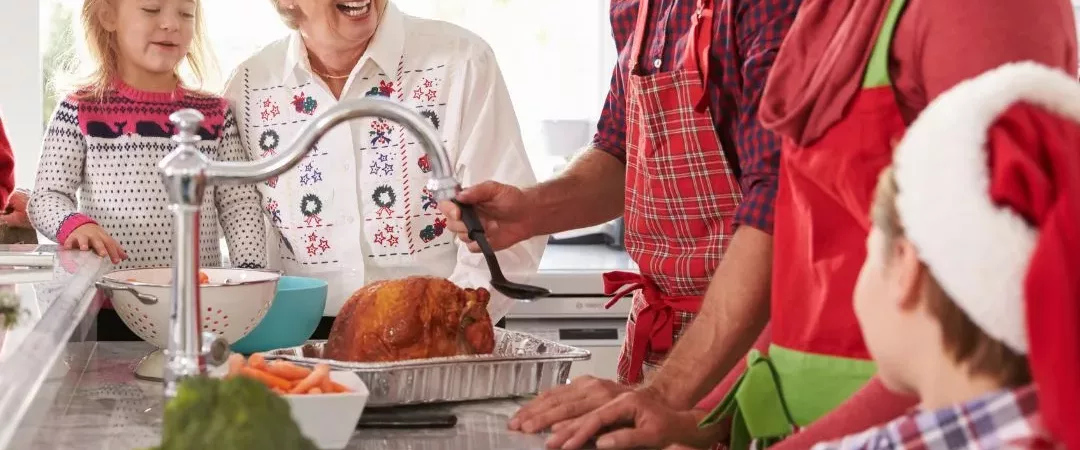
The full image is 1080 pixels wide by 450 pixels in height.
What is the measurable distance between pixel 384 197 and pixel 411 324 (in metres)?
0.75

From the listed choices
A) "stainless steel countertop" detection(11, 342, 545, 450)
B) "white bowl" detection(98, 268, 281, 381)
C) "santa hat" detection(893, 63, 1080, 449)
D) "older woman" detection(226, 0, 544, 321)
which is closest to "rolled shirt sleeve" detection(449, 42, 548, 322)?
"older woman" detection(226, 0, 544, 321)

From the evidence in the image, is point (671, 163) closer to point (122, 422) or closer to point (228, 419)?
point (122, 422)

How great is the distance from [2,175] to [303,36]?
0.77 meters

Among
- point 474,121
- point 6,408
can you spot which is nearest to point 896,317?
point 6,408

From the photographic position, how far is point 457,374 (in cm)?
161

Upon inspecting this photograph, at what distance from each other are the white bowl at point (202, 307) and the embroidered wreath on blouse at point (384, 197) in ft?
1.83

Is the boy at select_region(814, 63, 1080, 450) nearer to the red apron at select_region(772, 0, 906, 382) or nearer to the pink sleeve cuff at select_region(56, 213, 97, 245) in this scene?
the red apron at select_region(772, 0, 906, 382)

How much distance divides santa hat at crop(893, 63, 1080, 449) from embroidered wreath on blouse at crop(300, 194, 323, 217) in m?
1.56

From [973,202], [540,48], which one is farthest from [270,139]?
[540,48]

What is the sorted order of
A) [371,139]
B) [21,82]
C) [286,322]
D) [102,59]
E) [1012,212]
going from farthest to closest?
[21,82] < [102,59] < [371,139] < [286,322] < [1012,212]

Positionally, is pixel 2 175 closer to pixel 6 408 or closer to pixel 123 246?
pixel 123 246

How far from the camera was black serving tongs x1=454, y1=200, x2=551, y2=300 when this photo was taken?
4.66ft

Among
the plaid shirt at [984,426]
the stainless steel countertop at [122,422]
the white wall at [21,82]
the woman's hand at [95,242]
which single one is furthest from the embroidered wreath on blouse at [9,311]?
the white wall at [21,82]

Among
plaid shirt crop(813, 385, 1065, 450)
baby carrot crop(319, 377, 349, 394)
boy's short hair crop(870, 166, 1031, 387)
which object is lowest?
baby carrot crop(319, 377, 349, 394)
